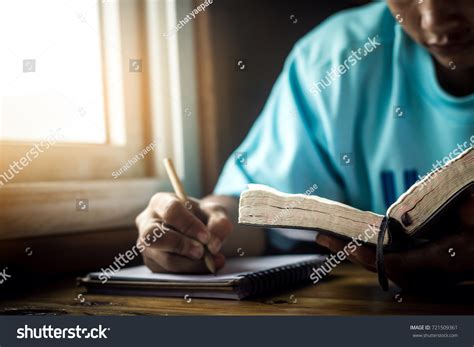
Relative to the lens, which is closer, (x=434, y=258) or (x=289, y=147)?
(x=434, y=258)

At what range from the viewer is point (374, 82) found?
0.86 meters

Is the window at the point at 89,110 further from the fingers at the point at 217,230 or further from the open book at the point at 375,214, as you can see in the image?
the open book at the point at 375,214

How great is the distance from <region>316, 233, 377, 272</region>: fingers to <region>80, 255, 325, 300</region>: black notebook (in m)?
0.07

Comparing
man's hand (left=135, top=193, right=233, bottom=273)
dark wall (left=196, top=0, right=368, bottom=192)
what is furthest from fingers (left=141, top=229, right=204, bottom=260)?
dark wall (left=196, top=0, right=368, bottom=192)

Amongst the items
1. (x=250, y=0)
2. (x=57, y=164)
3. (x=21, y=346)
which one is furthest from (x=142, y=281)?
(x=250, y=0)

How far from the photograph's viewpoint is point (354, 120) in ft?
2.81

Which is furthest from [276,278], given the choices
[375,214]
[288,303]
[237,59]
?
[237,59]

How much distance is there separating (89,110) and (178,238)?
279 mm

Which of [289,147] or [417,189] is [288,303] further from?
[289,147]

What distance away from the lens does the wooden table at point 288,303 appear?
527 millimetres

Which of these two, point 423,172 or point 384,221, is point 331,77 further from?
point 384,221

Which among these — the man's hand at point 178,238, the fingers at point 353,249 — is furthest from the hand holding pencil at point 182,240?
the fingers at point 353,249

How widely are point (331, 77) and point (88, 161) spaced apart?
1.24 ft

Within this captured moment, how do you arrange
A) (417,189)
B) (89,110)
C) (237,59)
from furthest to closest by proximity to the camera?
1. (237,59)
2. (89,110)
3. (417,189)
